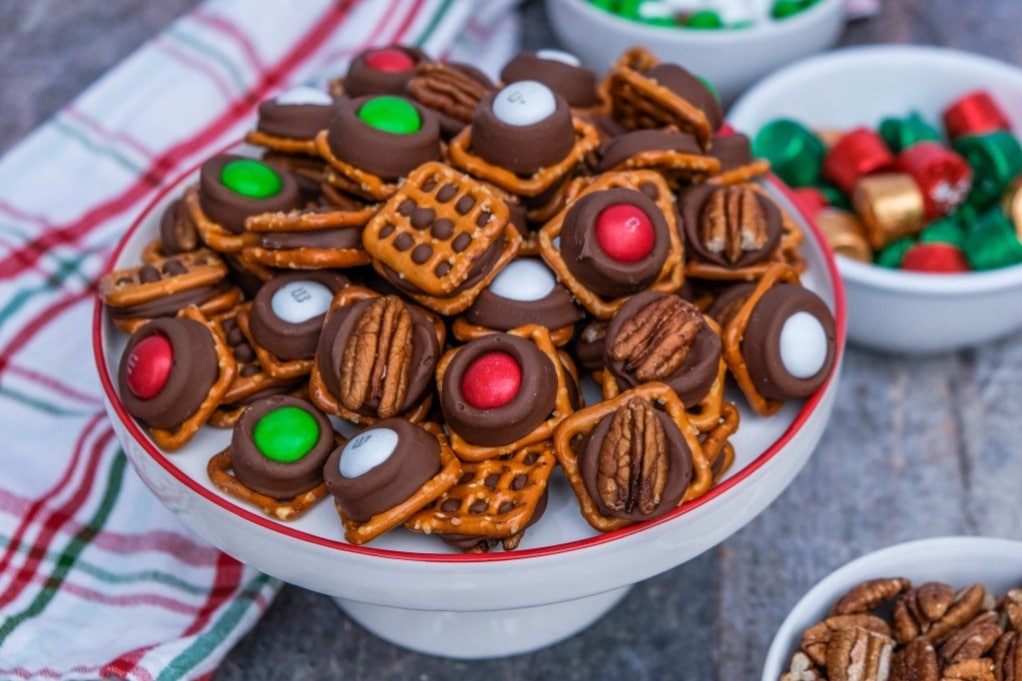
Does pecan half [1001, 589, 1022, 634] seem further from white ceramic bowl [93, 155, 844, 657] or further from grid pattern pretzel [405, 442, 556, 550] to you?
grid pattern pretzel [405, 442, 556, 550]

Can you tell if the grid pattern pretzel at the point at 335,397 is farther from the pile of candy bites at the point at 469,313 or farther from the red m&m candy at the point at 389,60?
the red m&m candy at the point at 389,60

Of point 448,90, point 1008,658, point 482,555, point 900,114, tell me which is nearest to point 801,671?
point 1008,658

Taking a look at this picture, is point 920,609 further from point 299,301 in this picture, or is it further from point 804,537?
point 299,301

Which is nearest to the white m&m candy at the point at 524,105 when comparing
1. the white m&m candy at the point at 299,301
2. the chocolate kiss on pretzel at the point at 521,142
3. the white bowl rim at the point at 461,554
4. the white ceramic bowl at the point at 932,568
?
the chocolate kiss on pretzel at the point at 521,142

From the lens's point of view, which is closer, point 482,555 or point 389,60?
point 482,555

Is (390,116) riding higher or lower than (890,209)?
higher

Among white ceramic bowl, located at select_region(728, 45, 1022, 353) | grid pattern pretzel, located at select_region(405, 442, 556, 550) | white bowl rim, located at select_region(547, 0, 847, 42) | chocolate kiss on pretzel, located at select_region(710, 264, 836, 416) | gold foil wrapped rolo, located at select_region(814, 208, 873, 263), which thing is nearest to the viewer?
grid pattern pretzel, located at select_region(405, 442, 556, 550)

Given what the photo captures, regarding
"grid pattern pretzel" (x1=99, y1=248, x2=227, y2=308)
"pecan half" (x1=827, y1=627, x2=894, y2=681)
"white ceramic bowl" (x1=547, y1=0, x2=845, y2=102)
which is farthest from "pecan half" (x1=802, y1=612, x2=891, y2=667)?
"white ceramic bowl" (x1=547, y1=0, x2=845, y2=102)
